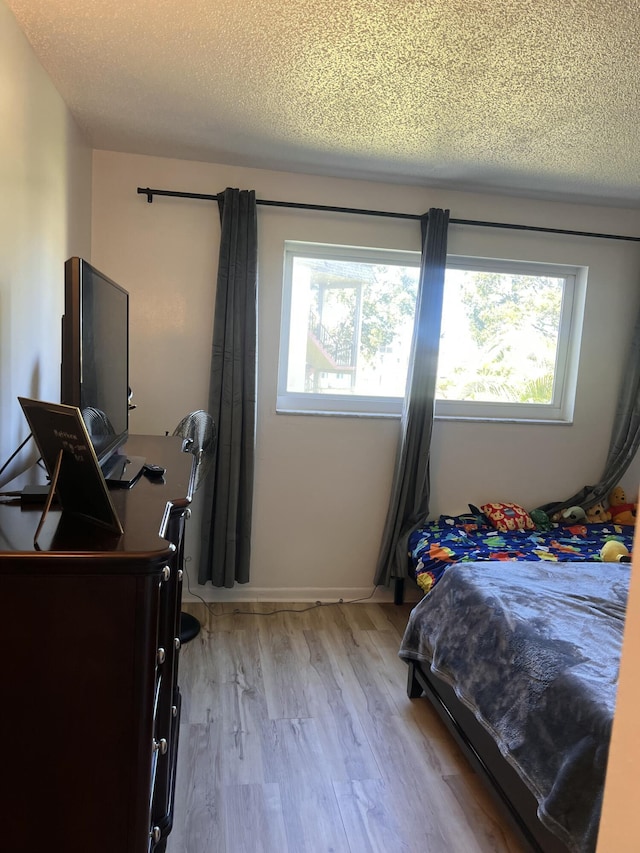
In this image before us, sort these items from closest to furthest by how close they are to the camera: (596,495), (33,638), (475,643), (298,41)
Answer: (33,638) < (298,41) < (475,643) < (596,495)

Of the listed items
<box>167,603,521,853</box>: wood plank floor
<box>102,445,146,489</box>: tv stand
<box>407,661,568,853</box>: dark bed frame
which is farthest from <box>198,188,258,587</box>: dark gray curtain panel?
<box>407,661,568,853</box>: dark bed frame

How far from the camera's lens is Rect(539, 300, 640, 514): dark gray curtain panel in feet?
11.8

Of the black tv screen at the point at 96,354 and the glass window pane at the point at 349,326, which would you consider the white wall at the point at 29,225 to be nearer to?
the black tv screen at the point at 96,354

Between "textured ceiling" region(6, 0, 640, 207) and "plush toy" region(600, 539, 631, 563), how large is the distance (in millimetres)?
1829

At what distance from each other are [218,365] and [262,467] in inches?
24.5

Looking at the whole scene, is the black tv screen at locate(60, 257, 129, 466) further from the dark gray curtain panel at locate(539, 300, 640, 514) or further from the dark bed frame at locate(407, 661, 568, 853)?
the dark gray curtain panel at locate(539, 300, 640, 514)

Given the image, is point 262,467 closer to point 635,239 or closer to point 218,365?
point 218,365

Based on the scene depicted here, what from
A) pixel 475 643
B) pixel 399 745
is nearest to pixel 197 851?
pixel 399 745

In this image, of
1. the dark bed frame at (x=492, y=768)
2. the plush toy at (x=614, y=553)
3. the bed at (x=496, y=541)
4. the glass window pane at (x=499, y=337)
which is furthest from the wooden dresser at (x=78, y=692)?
the glass window pane at (x=499, y=337)

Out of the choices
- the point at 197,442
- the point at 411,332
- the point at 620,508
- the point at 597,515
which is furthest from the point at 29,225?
the point at 620,508

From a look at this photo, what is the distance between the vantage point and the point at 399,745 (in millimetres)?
2201

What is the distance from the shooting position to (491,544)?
3146 millimetres

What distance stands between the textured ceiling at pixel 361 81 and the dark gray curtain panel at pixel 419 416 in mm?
410

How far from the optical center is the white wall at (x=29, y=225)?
1.80 meters
